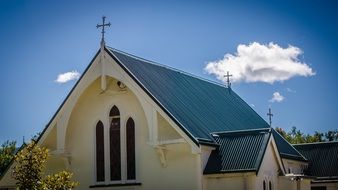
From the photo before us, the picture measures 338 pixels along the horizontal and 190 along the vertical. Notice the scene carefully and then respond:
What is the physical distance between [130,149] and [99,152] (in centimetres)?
189

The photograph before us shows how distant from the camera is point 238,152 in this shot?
30.5m

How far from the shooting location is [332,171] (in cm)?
4234

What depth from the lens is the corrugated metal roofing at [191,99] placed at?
3195 centimetres

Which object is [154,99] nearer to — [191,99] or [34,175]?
[191,99]

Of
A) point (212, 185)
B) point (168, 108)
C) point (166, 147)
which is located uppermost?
point (168, 108)

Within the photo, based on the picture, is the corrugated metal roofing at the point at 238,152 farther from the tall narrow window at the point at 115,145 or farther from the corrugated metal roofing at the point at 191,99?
the tall narrow window at the point at 115,145

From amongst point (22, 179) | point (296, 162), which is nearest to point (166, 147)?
point (22, 179)

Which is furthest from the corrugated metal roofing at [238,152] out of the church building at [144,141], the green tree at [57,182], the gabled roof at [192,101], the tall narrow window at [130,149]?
the green tree at [57,182]

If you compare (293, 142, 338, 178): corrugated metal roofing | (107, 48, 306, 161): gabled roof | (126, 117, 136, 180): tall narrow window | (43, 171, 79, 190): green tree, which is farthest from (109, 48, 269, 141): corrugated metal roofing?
(43, 171, 79, 190): green tree

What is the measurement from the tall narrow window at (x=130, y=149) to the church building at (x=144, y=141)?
50 mm

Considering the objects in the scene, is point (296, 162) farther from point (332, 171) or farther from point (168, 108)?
point (168, 108)

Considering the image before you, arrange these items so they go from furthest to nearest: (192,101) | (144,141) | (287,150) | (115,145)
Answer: (287,150) → (192,101) → (115,145) → (144,141)

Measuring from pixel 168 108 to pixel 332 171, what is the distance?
16.2 meters

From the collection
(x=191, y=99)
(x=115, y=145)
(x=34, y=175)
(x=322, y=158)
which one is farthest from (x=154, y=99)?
(x=322, y=158)
